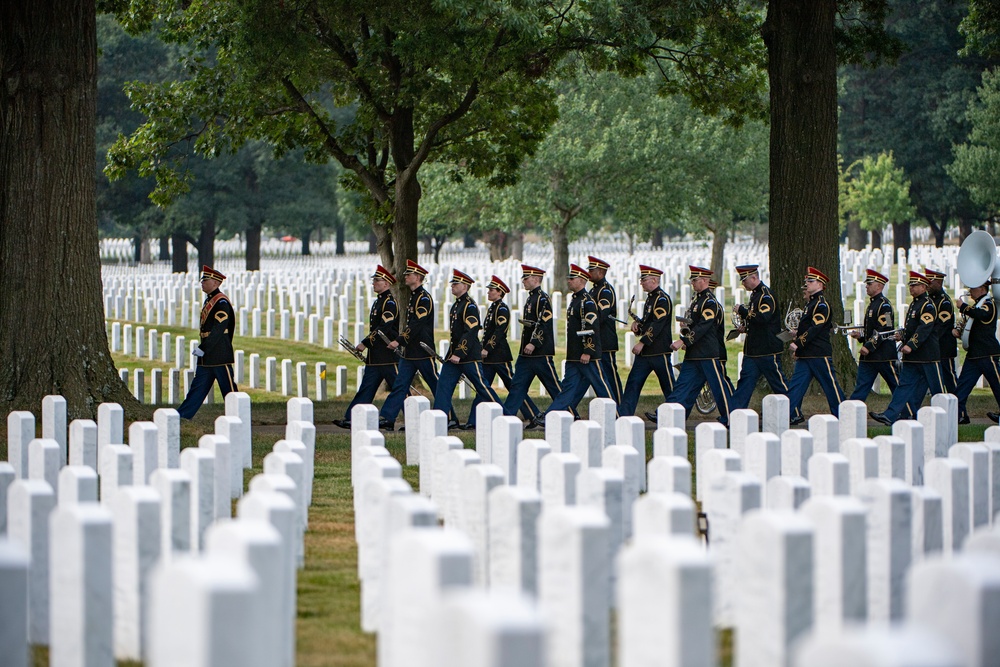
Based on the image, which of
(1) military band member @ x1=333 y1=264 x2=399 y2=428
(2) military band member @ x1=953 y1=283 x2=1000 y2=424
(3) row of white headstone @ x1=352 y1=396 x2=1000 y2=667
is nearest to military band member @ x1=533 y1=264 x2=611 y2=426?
(1) military band member @ x1=333 y1=264 x2=399 y2=428

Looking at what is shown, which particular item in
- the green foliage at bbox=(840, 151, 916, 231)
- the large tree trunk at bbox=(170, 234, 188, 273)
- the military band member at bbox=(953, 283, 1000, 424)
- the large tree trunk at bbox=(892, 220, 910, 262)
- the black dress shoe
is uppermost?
the green foliage at bbox=(840, 151, 916, 231)

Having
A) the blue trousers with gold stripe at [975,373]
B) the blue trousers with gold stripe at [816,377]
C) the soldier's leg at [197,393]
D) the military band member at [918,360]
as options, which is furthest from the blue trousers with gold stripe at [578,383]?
the blue trousers with gold stripe at [975,373]

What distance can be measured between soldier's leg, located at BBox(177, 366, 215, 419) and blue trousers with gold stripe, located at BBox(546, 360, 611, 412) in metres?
2.95

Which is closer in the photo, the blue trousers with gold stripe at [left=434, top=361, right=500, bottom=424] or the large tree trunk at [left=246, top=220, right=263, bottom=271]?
the blue trousers with gold stripe at [left=434, top=361, right=500, bottom=424]

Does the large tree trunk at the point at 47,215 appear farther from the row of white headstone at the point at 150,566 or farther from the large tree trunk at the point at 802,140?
the large tree trunk at the point at 802,140

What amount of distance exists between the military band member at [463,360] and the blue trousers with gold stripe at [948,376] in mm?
3947

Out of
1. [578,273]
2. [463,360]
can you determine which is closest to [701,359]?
[578,273]

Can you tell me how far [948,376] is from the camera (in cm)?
1279

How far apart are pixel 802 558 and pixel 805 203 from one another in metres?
10.3

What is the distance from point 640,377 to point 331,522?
5.54 metres

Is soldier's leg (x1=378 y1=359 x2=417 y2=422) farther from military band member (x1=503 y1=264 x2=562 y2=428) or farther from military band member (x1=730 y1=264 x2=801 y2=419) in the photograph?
military band member (x1=730 y1=264 x2=801 y2=419)

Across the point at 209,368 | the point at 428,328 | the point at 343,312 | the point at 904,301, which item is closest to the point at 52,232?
the point at 209,368

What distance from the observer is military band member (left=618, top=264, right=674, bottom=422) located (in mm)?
12420

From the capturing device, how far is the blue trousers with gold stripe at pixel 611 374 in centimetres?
1258
